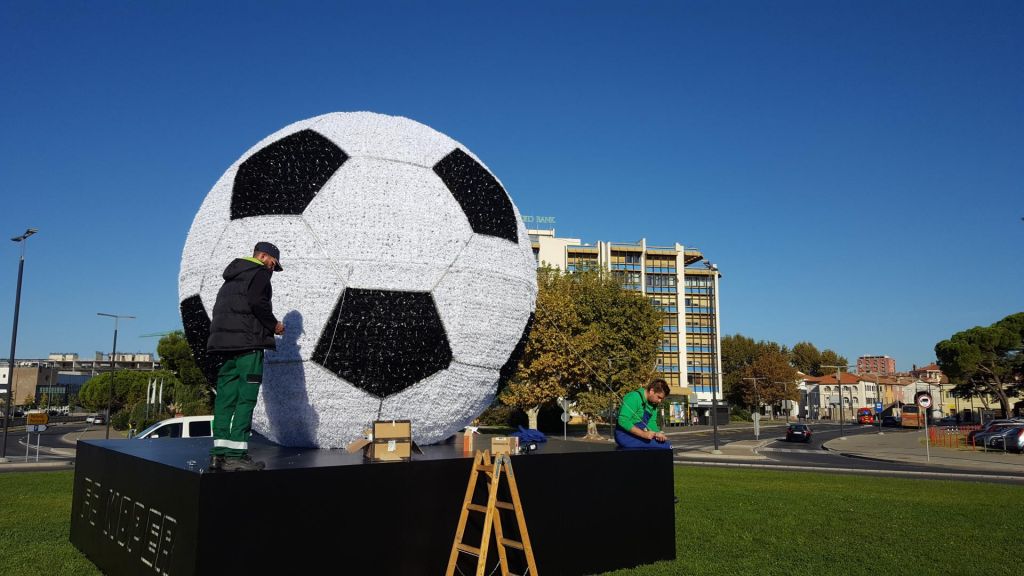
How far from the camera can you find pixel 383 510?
416cm

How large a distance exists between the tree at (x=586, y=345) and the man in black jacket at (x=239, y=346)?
25.5 metres

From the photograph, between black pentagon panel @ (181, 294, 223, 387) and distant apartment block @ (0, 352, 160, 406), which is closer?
black pentagon panel @ (181, 294, 223, 387)

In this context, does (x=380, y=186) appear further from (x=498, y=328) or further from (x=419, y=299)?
(x=498, y=328)

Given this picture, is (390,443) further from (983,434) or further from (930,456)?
(983,434)

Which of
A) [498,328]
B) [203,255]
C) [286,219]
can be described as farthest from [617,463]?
[203,255]

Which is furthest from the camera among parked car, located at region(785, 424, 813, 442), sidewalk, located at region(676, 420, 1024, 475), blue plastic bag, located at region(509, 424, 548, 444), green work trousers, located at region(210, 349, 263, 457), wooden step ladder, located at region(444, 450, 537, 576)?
parked car, located at region(785, 424, 813, 442)

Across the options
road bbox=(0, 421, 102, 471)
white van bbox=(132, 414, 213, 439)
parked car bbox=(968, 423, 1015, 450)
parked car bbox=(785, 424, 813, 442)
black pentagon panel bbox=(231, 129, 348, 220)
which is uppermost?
black pentagon panel bbox=(231, 129, 348, 220)

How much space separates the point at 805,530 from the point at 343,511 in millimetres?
6104

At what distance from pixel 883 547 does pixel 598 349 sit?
27512 millimetres

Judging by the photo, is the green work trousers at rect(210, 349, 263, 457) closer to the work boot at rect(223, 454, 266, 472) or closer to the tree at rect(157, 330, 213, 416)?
the work boot at rect(223, 454, 266, 472)

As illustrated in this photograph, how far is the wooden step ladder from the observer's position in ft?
13.4

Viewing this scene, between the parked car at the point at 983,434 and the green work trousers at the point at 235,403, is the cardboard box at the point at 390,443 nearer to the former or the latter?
the green work trousers at the point at 235,403

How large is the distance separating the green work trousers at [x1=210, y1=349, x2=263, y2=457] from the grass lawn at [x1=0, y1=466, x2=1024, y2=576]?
8.44 ft

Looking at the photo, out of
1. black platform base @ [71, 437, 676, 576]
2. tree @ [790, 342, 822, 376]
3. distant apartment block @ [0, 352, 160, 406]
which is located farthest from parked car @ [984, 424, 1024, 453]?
distant apartment block @ [0, 352, 160, 406]
